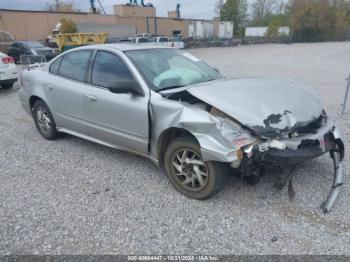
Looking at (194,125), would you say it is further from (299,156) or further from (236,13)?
(236,13)

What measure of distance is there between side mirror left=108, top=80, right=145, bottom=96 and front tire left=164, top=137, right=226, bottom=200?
729mm

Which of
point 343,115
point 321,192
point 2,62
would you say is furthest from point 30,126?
point 343,115

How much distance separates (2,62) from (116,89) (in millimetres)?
7204

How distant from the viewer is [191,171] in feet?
10.2

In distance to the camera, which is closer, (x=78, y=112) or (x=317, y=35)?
(x=78, y=112)

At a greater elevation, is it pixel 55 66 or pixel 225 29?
A: pixel 225 29

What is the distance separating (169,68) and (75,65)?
58.1 inches

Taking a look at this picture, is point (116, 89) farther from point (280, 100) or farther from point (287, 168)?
point (287, 168)

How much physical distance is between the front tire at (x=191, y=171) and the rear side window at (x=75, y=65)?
6.02 ft

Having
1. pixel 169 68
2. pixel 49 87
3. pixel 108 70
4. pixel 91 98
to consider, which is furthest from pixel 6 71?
pixel 169 68

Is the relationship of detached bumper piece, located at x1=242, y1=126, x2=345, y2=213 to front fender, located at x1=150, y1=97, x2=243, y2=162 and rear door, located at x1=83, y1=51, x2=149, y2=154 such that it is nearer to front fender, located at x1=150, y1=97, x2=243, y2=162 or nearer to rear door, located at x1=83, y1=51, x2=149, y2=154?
front fender, located at x1=150, y1=97, x2=243, y2=162

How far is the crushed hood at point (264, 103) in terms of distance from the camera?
279 cm

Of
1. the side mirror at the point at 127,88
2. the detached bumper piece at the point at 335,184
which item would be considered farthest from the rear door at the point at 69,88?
the detached bumper piece at the point at 335,184

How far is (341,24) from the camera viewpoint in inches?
2404
